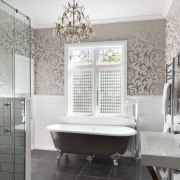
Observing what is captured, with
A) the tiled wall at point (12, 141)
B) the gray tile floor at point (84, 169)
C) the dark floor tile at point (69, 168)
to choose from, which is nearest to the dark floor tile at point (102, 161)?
the gray tile floor at point (84, 169)

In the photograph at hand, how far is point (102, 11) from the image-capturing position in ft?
12.2

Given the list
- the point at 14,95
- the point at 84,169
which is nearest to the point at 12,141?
the point at 14,95

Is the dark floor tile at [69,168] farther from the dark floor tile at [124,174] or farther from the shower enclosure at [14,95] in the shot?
the shower enclosure at [14,95]

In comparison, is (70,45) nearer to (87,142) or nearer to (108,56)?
Result: (108,56)

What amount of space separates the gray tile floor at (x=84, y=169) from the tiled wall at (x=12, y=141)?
73 cm

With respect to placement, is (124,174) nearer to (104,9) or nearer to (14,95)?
(14,95)

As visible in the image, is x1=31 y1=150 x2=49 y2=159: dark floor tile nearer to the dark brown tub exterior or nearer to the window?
the dark brown tub exterior

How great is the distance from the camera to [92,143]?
11.6ft

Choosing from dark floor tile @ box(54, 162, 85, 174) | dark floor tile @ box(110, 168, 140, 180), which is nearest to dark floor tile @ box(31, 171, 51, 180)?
dark floor tile @ box(54, 162, 85, 174)

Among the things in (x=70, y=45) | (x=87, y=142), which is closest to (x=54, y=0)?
(x=70, y=45)

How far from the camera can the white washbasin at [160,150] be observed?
57.9 inches

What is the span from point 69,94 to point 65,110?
37 cm

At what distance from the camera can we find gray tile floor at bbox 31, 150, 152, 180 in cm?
313

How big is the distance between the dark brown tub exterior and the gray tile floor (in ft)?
0.82
